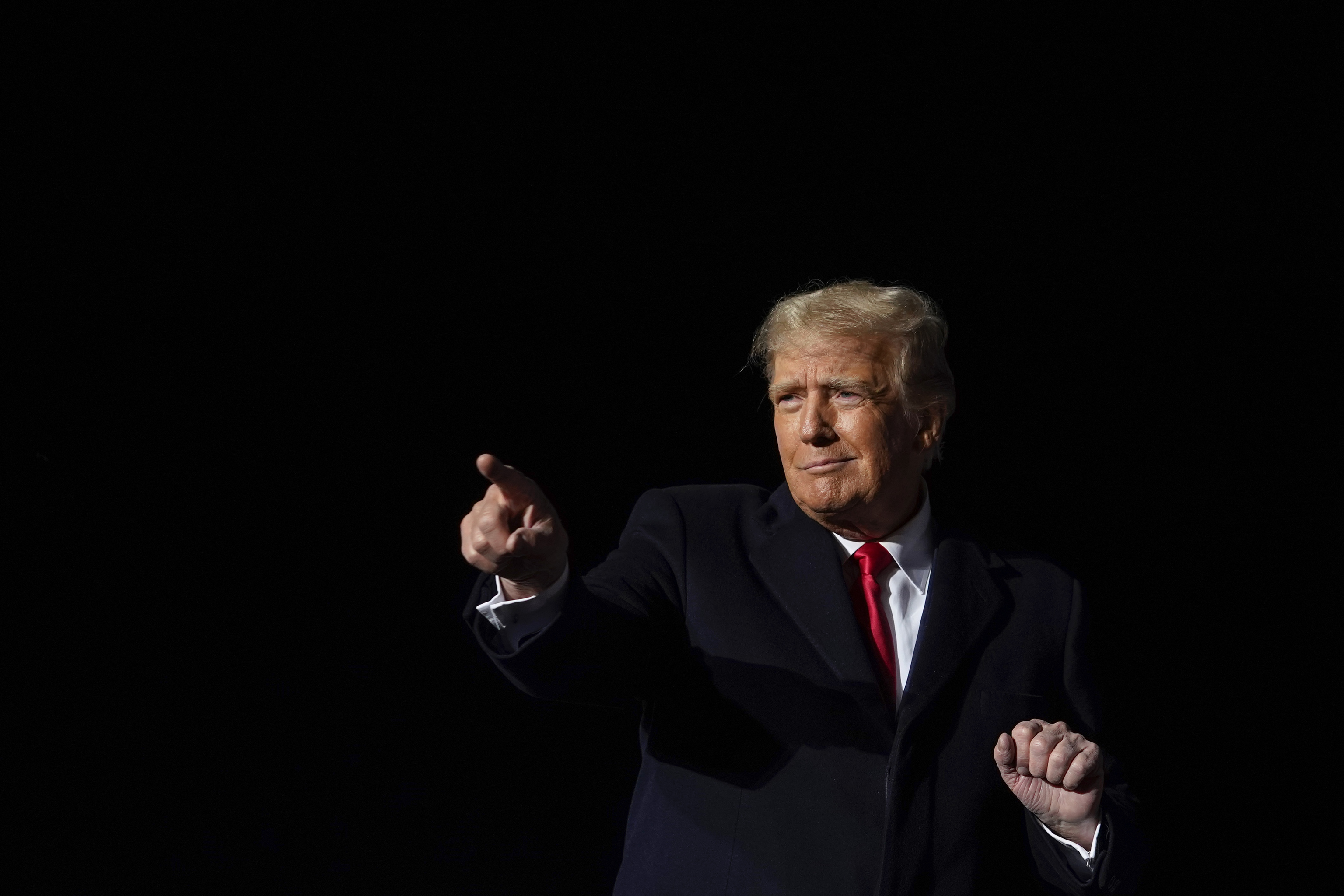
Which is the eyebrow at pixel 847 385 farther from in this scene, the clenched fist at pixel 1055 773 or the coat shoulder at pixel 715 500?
the clenched fist at pixel 1055 773

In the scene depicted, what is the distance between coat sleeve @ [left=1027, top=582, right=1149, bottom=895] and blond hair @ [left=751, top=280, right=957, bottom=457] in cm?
36

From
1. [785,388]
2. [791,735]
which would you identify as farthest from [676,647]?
[785,388]

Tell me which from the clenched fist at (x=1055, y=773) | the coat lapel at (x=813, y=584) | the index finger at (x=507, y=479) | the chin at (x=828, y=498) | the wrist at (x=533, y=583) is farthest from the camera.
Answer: the chin at (x=828, y=498)

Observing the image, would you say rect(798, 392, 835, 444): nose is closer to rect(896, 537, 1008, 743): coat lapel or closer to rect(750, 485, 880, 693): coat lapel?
rect(750, 485, 880, 693): coat lapel

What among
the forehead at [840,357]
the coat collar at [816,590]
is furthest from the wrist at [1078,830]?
the forehead at [840,357]

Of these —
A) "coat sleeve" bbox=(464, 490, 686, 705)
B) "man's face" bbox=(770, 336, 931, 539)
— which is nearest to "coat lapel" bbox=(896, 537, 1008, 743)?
"man's face" bbox=(770, 336, 931, 539)

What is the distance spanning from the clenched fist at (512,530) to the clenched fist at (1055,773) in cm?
62

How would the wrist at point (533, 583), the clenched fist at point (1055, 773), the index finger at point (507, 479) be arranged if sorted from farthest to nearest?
1. the clenched fist at point (1055, 773)
2. the wrist at point (533, 583)
3. the index finger at point (507, 479)

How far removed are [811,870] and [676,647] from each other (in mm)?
337

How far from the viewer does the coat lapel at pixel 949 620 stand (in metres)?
1.48

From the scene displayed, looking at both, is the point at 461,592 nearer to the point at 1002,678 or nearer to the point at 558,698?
the point at 558,698

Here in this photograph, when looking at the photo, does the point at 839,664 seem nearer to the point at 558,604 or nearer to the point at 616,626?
the point at 616,626

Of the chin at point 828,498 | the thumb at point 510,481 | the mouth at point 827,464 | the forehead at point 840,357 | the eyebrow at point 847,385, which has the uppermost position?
the forehead at point 840,357

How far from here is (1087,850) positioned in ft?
4.95
